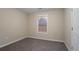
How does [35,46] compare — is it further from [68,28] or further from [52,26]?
[68,28]

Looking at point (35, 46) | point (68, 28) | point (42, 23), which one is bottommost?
point (35, 46)

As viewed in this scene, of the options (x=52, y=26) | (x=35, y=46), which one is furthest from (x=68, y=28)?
(x=35, y=46)

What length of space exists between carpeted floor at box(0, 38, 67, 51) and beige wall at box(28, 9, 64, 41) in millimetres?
108

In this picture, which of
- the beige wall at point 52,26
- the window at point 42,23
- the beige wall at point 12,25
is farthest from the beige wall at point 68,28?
the beige wall at point 12,25

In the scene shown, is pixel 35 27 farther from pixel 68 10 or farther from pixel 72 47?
pixel 72 47

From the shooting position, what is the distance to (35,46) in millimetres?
1666

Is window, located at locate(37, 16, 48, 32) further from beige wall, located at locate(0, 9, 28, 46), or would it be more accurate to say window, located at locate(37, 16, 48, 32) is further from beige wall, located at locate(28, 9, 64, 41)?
beige wall, located at locate(0, 9, 28, 46)

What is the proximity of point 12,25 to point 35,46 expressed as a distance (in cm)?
66

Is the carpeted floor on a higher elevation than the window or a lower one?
lower

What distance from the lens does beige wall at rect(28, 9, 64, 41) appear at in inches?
64.7

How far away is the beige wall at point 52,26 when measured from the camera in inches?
64.7

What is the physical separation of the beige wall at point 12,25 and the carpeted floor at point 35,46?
5.0 inches

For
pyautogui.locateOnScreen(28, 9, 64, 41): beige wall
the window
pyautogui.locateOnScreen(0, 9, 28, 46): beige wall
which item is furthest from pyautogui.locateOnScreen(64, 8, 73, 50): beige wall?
pyautogui.locateOnScreen(0, 9, 28, 46): beige wall
